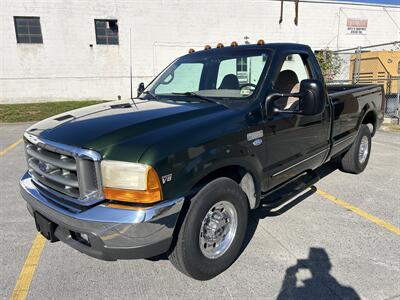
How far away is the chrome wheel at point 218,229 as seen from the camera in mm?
2701

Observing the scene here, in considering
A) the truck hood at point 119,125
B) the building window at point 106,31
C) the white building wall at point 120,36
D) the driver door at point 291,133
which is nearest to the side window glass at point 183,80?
the truck hood at point 119,125

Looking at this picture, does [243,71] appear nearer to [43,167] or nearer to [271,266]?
[271,266]

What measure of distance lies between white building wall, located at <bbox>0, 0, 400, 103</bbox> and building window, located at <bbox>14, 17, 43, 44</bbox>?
1.01 ft

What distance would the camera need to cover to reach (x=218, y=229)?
2.81 meters

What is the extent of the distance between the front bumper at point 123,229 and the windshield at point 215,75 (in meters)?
Answer: 1.51

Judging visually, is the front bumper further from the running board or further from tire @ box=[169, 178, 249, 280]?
the running board

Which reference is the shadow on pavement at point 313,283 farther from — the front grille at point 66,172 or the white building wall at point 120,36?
the white building wall at point 120,36

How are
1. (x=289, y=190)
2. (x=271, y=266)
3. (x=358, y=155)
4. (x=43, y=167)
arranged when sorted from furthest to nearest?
(x=358, y=155) → (x=289, y=190) → (x=271, y=266) → (x=43, y=167)

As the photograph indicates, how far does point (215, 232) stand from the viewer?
2.78m

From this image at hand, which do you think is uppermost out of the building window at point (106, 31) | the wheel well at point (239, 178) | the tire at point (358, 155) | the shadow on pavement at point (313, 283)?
the building window at point (106, 31)

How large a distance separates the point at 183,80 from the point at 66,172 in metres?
1.98

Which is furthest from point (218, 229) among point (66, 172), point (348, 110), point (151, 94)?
point (348, 110)

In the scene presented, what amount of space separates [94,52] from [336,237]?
19.0 metres

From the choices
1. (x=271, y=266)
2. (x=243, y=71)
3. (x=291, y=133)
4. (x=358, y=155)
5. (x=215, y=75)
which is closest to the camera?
(x=271, y=266)
